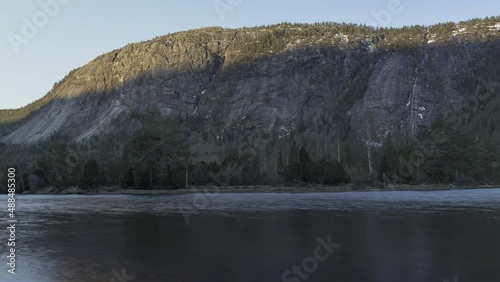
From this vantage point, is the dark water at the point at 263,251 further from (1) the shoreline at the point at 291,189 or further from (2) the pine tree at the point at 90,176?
(2) the pine tree at the point at 90,176

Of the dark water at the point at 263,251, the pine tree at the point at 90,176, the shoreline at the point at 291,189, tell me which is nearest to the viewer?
the dark water at the point at 263,251

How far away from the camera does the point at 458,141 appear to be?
5012 inches

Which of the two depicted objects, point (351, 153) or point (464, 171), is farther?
point (351, 153)

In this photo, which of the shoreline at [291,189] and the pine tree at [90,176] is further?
the pine tree at [90,176]

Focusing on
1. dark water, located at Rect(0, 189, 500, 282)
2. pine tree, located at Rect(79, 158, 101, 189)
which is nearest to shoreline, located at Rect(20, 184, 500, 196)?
pine tree, located at Rect(79, 158, 101, 189)

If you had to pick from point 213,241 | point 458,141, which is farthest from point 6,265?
point 458,141

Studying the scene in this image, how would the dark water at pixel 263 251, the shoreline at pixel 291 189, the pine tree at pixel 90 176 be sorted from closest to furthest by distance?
the dark water at pixel 263 251 < the shoreline at pixel 291 189 < the pine tree at pixel 90 176

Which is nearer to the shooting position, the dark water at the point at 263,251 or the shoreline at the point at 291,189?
the dark water at the point at 263,251

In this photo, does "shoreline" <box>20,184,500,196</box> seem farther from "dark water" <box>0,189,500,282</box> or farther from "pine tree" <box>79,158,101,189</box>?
"dark water" <box>0,189,500,282</box>

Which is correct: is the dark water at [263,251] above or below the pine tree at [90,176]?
below

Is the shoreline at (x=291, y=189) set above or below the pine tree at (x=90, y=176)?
below

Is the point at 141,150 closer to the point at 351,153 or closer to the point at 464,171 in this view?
the point at 351,153

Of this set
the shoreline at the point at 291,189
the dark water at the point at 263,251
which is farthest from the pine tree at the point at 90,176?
the dark water at the point at 263,251

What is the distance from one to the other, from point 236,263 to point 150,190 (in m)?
99.3
